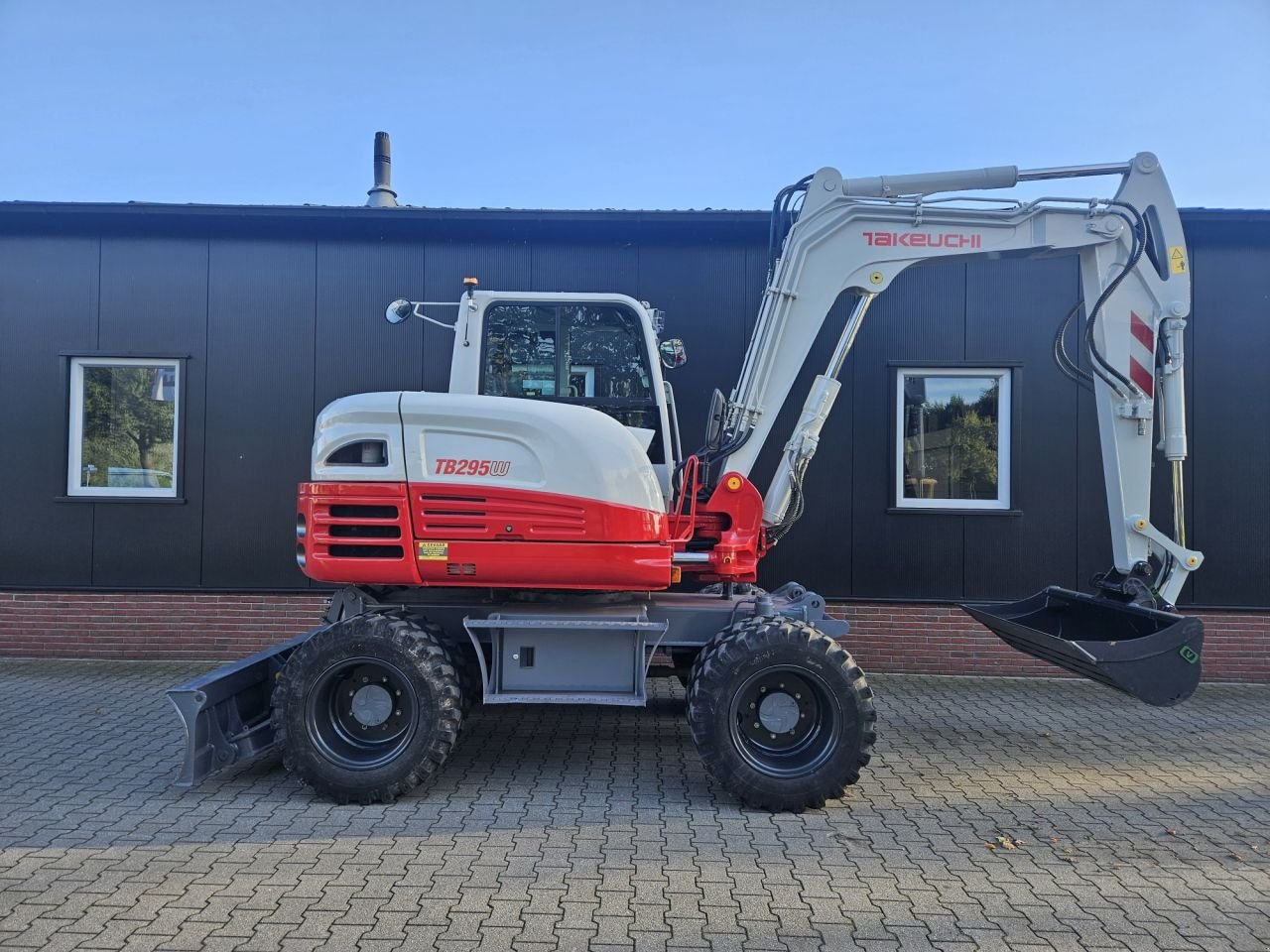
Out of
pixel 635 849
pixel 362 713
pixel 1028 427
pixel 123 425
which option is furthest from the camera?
pixel 123 425

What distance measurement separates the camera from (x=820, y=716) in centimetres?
477

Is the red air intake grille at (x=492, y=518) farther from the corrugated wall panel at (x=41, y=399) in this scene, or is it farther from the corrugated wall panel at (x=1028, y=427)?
the corrugated wall panel at (x=41, y=399)

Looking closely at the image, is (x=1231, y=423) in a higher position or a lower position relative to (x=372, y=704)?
higher

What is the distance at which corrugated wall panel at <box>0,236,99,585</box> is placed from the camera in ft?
27.0

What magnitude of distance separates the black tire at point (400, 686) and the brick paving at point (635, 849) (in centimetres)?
17

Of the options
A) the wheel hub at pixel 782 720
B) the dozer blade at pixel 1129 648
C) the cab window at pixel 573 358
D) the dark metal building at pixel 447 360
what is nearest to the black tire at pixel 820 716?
the wheel hub at pixel 782 720

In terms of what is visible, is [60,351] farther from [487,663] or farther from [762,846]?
[762,846]

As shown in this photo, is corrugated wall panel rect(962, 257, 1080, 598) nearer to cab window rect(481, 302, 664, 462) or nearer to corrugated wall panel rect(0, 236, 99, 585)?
cab window rect(481, 302, 664, 462)

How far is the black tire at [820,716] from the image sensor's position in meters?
4.63

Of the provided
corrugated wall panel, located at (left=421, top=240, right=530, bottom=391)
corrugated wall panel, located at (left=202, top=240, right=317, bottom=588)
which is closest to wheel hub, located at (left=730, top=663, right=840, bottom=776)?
corrugated wall panel, located at (left=421, top=240, right=530, bottom=391)

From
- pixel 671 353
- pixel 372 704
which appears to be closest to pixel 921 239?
pixel 671 353

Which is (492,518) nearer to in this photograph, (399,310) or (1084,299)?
(399,310)

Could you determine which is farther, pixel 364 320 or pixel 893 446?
pixel 364 320

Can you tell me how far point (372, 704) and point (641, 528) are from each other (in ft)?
6.28
